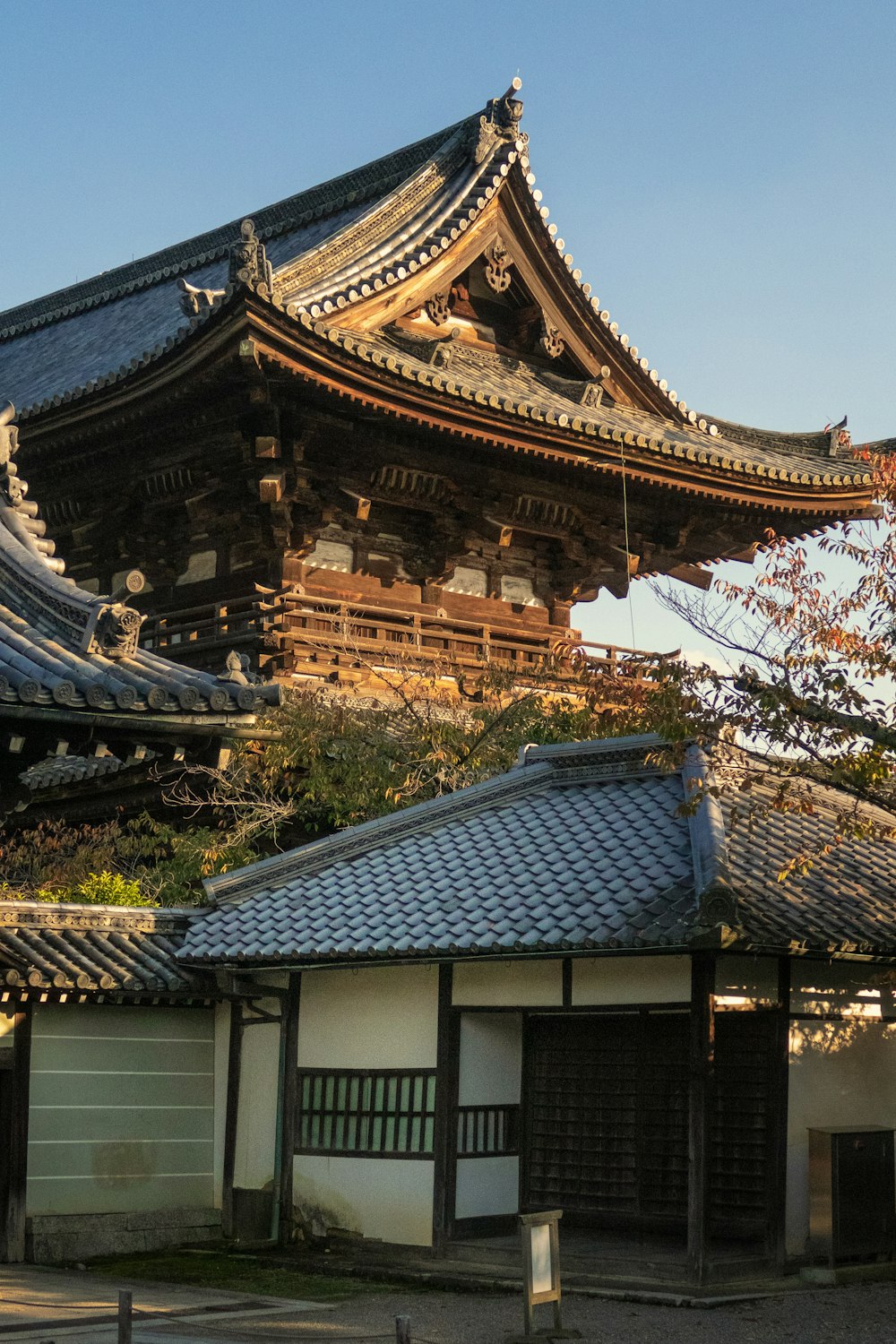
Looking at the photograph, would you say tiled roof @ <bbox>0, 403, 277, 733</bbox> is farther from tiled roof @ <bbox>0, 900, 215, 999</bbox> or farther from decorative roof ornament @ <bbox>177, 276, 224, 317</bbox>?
decorative roof ornament @ <bbox>177, 276, 224, 317</bbox>

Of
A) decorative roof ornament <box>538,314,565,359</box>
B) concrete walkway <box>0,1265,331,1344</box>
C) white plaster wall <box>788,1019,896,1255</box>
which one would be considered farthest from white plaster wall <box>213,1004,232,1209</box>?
decorative roof ornament <box>538,314,565,359</box>

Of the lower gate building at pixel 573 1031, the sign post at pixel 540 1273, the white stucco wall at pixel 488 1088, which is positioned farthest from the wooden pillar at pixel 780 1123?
the sign post at pixel 540 1273

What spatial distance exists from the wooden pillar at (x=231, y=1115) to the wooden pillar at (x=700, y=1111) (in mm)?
4758

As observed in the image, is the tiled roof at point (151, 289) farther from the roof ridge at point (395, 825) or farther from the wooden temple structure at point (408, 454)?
the roof ridge at point (395, 825)

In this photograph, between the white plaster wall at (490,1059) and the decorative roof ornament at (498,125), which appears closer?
the white plaster wall at (490,1059)

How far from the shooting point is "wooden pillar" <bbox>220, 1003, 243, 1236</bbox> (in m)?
15.4

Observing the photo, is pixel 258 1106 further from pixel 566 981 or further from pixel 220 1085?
pixel 566 981

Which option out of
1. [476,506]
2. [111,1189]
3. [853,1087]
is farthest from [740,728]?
[476,506]

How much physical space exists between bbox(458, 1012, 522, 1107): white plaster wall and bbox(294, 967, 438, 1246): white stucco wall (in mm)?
308

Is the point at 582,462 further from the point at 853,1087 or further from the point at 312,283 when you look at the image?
the point at 853,1087

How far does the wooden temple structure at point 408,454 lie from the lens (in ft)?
62.5

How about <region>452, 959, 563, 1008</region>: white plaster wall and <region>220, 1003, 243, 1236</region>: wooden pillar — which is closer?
<region>452, 959, 563, 1008</region>: white plaster wall

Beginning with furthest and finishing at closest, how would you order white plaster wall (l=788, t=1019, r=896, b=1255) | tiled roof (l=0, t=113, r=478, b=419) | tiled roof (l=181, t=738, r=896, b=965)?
1. tiled roof (l=0, t=113, r=478, b=419)
2. white plaster wall (l=788, t=1019, r=896, b=1255)
3. tiled roof (l=181, t=738, r=896, b=965)

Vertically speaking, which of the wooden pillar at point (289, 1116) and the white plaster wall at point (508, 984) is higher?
the white plaster wall at point (508, 984)
